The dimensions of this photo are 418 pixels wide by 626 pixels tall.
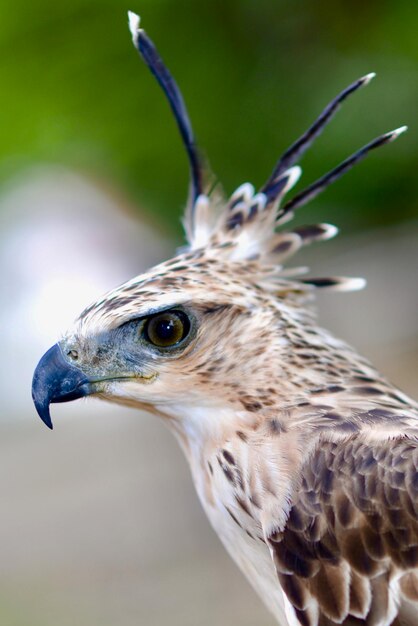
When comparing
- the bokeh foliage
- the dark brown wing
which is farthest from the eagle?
the bokeh foliage

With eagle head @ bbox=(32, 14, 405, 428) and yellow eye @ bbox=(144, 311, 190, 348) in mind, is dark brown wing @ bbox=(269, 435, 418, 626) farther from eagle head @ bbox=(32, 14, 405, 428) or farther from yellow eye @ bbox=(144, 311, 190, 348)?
yellow eye @ bbox=(144, 311, 190, 348)

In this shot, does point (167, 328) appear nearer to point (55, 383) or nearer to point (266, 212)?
point (55, 383)

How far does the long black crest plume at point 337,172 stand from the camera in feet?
7.13

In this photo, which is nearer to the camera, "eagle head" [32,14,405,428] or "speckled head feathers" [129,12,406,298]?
"eagle head" [32,14,405,428]

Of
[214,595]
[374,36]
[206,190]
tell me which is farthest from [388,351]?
[206,190]

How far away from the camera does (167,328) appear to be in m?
2.08

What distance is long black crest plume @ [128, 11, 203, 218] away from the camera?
230 cm

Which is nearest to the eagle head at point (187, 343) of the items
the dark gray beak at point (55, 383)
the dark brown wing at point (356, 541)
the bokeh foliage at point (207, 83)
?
the dark gray beak at point (55, 383)

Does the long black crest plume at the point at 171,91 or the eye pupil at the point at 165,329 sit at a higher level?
the long black crest plume at the point at 171,91

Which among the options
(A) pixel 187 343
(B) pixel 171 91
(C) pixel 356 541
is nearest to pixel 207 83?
(B) pixel 171 91

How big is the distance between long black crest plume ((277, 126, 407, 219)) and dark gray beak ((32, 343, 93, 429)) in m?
0.68

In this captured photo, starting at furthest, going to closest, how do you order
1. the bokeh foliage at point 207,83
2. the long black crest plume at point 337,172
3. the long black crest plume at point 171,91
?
the bokeh foliage at point 207,83 → the long black crest plume at point 171,91 → the long black crest plume at point 337,172

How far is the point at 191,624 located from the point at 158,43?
341 cm

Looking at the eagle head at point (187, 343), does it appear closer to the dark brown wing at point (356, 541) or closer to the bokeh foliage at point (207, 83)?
the dark brown wing at point (356, 541)
